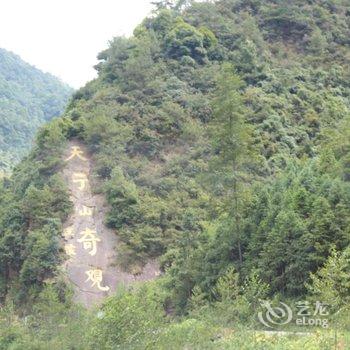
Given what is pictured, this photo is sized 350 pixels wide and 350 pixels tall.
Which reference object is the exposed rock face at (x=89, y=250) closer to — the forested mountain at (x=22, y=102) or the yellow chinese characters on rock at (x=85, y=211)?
the yellow chinese characters on rock at (x=85, y=211)

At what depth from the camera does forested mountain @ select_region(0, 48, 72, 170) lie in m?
81.2

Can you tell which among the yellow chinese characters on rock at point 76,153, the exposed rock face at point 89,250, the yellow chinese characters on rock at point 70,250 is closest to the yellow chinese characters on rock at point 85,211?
the exposed rock face at point 89,250

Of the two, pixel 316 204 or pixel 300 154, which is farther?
pixel 300 154

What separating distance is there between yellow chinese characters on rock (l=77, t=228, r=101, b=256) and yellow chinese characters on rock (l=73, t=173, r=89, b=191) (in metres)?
3.08

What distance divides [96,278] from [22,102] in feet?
250

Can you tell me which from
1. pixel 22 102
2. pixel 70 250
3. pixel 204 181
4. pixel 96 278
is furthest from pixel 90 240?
pixel 22 102

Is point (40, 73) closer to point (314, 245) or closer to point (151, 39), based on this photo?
point (151, 39)

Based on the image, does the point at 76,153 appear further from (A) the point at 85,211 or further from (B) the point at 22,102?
(B) the point at 22,102

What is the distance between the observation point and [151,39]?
126ft

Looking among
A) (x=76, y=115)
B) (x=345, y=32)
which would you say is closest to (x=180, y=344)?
(x=76, y=115)

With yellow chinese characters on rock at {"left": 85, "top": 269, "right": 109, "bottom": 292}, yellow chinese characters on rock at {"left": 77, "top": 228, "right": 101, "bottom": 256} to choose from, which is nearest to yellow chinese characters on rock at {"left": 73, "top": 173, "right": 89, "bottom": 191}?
yellow chinese characters on rock at {"left": 77, "top": 228, "right": 101, "bottom": 256}

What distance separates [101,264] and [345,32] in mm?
26985

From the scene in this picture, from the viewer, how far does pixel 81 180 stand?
2928 cm

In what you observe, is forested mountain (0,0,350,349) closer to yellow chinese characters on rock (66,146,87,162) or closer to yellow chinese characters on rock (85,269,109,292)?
yellow chinese characters on rock (66,146,87,162)
